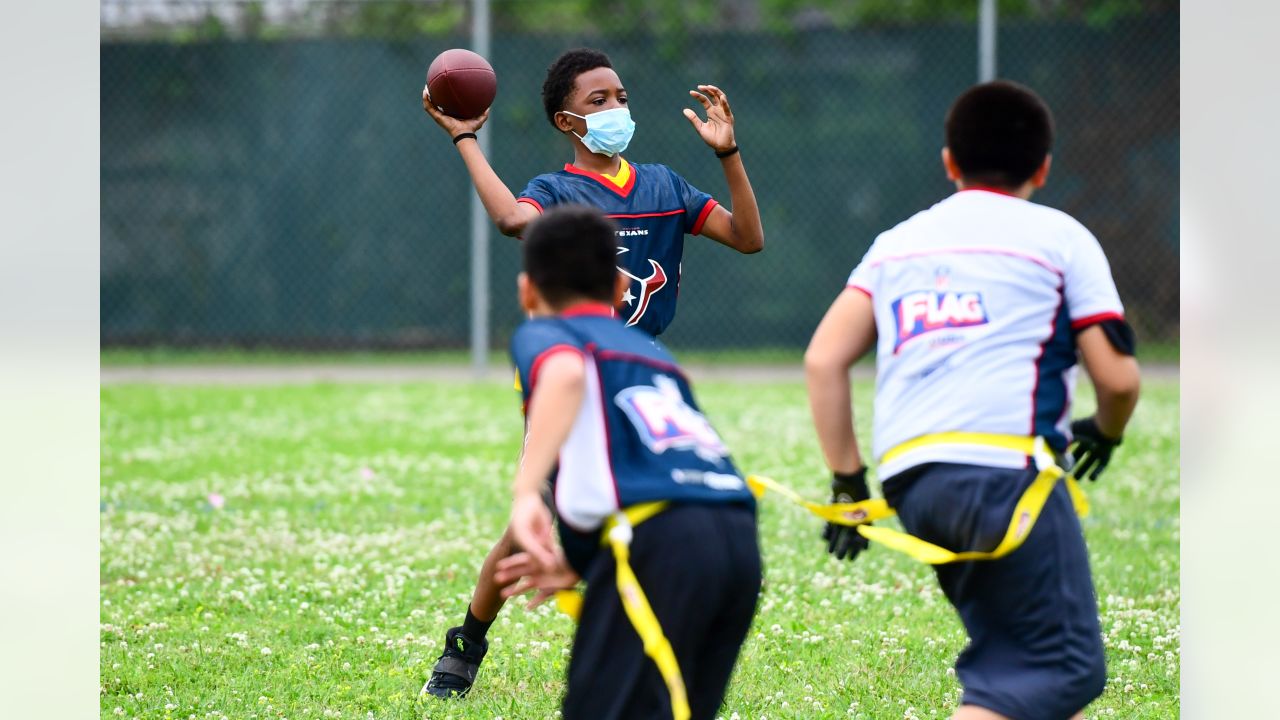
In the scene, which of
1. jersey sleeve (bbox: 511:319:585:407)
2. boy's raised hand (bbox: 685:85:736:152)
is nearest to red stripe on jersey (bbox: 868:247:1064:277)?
jersey sleeve (bbox: 511:319:585:407)

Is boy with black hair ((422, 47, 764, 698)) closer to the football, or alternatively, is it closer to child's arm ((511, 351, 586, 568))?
the football

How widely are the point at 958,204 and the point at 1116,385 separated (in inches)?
21.2

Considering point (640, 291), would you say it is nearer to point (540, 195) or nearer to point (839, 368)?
point (540, 195)

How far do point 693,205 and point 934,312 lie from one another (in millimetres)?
1644

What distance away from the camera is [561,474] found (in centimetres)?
317

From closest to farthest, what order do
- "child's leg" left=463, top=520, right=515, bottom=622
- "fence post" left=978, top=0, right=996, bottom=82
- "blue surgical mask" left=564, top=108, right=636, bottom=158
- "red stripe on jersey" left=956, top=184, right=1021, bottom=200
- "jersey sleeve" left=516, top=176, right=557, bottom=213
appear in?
"red stripe on jersey" left=956, top=184, right=1021, bottom=200 < "jersey sleeve" left=516, top=176, right=557, bottom=213 < "blue surgical mask" left=564, top=108, right=636, bottom=158 < "child's leg" left=463, top=520, right=515, bottom=622 < "fence post" left=978, top=0, right=996, bottom=82

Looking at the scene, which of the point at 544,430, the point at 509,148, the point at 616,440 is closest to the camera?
the point at 544,430

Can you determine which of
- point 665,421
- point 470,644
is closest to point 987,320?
point 665,421

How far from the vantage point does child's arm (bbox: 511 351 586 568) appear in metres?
3.01

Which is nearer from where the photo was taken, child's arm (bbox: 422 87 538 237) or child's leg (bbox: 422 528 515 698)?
child's arm (bbox: 422 87 538 237)

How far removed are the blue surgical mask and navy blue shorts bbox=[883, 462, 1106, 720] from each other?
1801mm

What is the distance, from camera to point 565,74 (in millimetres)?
4758
